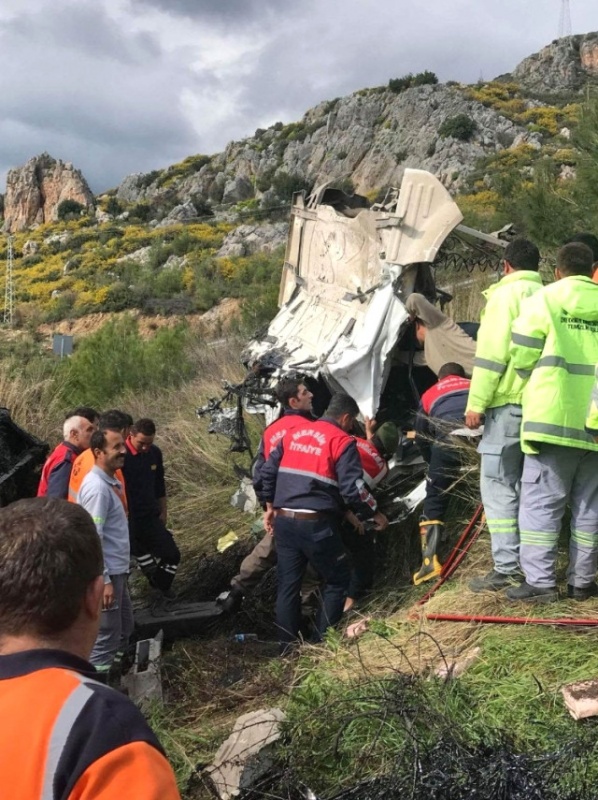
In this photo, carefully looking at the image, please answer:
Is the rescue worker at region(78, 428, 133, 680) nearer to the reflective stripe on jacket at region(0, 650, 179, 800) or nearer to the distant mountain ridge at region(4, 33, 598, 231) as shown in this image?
the reflective stripe on jacket at region(0, 650, 179, 800)

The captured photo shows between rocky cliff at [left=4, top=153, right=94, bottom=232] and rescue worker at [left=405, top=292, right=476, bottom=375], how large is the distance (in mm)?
57104

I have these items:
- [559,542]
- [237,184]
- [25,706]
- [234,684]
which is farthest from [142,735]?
[237,184]

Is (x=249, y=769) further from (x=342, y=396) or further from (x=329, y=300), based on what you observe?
Answer: (x=329, y=300)

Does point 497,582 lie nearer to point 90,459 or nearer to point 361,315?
point 90,459

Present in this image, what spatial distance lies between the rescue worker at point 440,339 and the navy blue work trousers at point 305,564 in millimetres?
1533

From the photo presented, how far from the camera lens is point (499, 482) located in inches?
165

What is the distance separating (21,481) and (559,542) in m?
4.70

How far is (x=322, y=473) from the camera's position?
15.4ft

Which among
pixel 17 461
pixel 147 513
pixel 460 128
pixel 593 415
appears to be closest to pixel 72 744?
pixel 593 415

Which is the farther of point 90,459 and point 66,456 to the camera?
point 66,456

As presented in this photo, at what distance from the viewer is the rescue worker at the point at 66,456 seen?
183 inches

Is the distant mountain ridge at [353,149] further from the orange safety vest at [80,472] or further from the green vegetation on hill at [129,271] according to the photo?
the orange safety vest at [80,472]

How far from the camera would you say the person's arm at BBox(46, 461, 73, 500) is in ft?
15.2

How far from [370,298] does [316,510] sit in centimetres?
214
